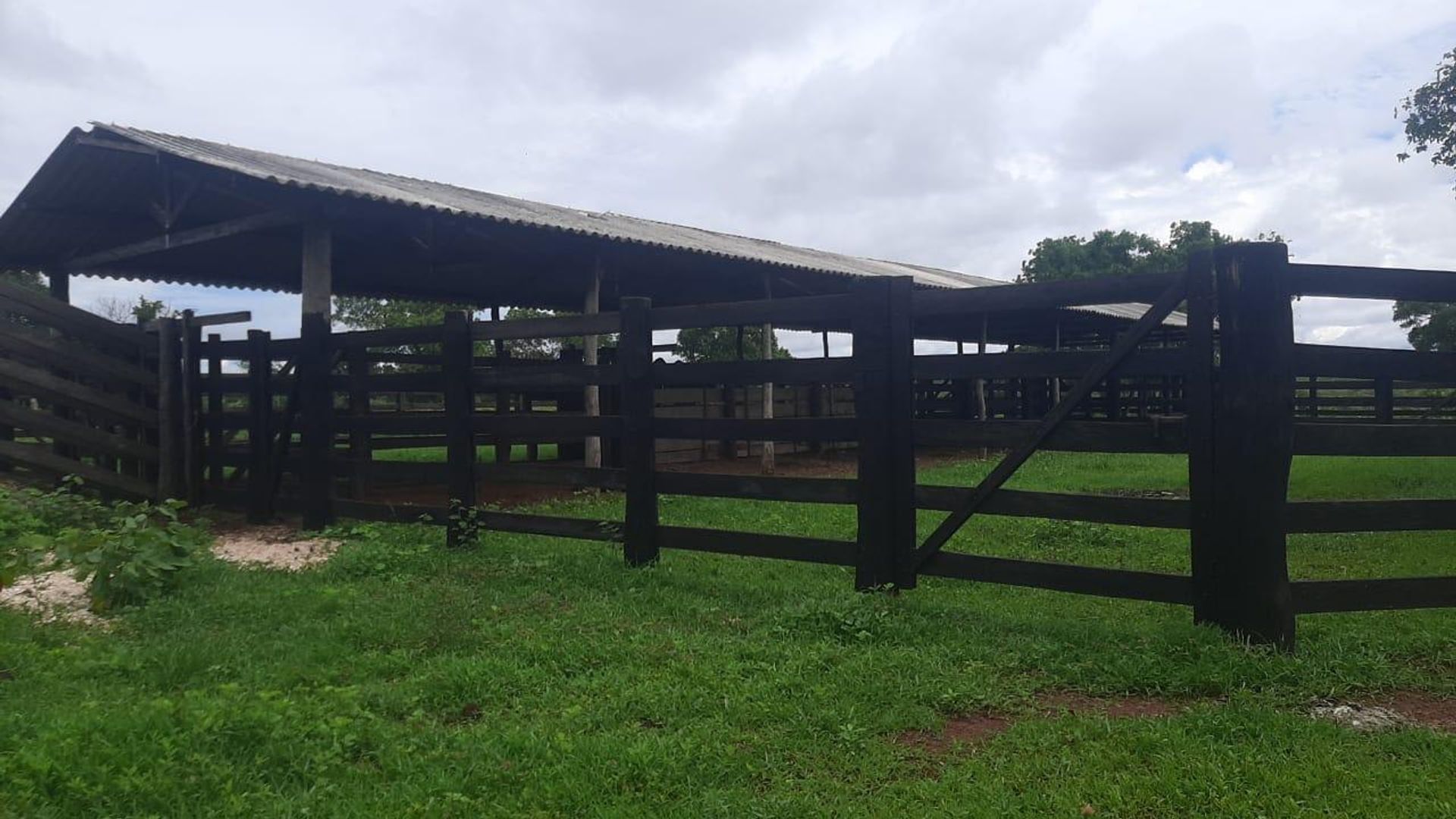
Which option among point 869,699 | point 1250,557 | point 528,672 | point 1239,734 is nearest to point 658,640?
point 528,672

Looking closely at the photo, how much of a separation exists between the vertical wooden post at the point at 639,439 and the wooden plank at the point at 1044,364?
1.91 meters

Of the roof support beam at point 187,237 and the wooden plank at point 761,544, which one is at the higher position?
the roof support beam at point 187,237

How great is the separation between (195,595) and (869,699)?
424 centimetres

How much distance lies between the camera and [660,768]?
9.94 feet

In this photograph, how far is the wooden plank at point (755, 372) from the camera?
5.54m

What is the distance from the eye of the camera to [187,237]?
408 inches

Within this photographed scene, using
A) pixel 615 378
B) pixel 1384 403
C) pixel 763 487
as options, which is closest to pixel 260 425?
pixel 615 378

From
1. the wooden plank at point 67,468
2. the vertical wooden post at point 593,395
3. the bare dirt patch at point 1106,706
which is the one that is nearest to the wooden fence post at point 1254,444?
the bare dirt patch at point 1106,706

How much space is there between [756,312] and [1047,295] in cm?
181

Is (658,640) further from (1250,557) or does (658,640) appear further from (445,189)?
(445,189)

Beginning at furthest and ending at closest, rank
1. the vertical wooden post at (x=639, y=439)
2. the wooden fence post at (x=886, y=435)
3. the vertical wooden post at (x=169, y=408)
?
the vertical wooden post at (x=169, y=408), the vertical wooden post at (x=639, y=439), the wooden fence post at (x=886, y=435)

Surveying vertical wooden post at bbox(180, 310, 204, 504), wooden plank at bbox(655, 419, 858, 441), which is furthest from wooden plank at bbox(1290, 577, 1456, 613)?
vertical wooden post at bbox(180, 310, 204, 504)

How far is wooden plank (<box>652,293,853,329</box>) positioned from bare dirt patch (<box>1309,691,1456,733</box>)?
2.99m

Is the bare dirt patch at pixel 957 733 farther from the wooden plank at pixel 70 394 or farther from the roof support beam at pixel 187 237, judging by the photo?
the wooden plank at pixel 70 394
